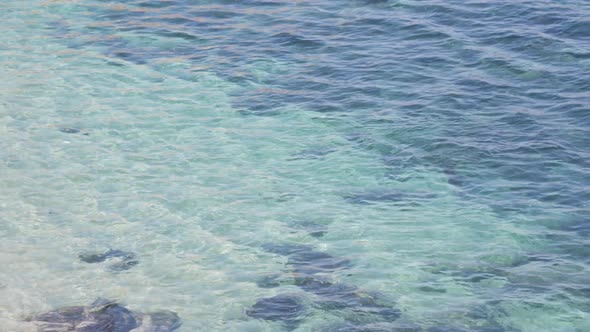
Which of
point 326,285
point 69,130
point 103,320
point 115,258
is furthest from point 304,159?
point 103,320

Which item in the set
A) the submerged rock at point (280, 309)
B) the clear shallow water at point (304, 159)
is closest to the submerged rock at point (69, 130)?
the clear shallow water at point (304, 159)

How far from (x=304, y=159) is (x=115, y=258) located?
6724 mm

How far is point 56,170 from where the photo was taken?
22.1m

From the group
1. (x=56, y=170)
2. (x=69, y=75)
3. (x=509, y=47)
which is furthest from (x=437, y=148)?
(x=69, y=75)

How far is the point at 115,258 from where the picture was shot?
18406 millimetres

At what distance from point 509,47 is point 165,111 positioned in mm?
11381

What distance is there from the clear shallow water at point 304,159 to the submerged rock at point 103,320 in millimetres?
346

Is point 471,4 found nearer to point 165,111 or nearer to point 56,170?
point 165,111

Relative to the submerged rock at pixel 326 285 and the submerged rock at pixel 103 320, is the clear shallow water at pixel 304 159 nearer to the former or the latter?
the submerged rock at pixel 326 285

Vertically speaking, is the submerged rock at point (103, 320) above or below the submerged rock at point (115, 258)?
below

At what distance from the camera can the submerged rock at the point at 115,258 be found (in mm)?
18125

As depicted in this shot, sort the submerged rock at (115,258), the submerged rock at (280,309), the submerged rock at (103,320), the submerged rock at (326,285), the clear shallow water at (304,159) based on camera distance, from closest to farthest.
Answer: the submerged rock at (103,320)
the submerged rock at (280,309)
the submerged rock at (326,285)
the clear shallow water at (304,159)
the submerged rock at (115,258)

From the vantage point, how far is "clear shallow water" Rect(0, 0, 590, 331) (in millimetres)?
17328

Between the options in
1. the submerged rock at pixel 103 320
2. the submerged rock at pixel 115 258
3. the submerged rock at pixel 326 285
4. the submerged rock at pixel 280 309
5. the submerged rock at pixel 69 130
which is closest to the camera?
the submerged rock at pixel 103 320
